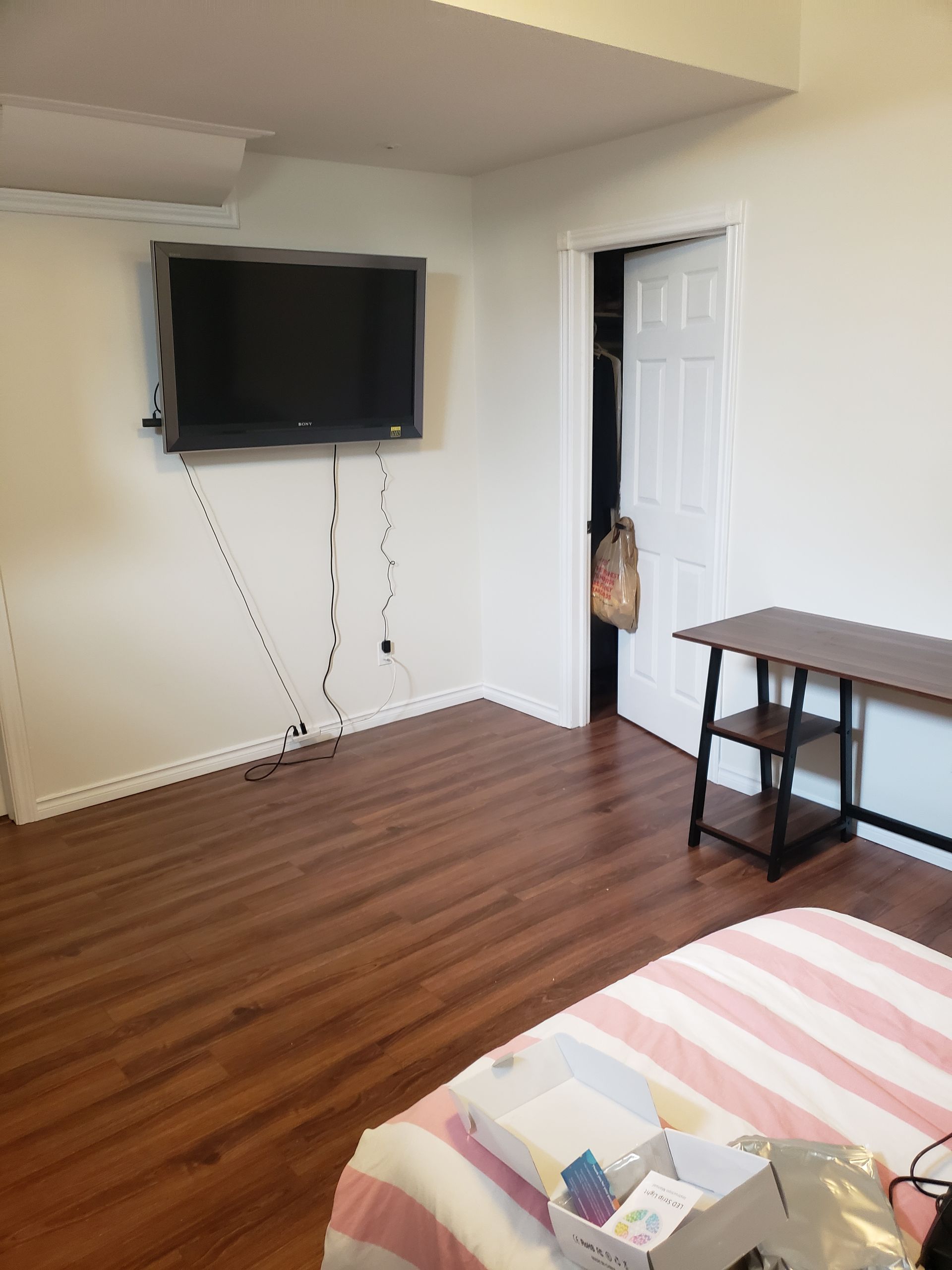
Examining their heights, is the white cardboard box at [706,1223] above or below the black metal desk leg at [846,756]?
above

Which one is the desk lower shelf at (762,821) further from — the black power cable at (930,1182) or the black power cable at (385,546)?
the black power cable at (930,1182)

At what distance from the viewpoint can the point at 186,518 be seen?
3811mm

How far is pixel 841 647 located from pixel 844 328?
1016 millimetres

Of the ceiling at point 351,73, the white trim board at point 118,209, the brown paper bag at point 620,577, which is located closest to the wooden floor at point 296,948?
the brown paper bag at point 620,577

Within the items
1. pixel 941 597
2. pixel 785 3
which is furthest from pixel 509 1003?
pixel 785 3

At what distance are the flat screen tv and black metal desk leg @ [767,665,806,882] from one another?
2.04 metres

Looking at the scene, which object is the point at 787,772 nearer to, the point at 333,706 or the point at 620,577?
the point at 620,577

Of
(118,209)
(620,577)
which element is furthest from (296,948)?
(118,209)

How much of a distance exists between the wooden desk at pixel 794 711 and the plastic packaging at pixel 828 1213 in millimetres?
1650

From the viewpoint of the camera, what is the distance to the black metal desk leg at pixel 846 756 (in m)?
3.19

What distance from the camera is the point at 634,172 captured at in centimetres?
361

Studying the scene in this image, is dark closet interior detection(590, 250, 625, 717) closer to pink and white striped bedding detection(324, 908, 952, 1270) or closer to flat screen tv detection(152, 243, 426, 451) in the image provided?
flat screen tv detection(152, 243, 426, 451)

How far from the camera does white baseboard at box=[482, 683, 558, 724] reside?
449 cm

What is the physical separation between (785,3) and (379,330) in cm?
180
